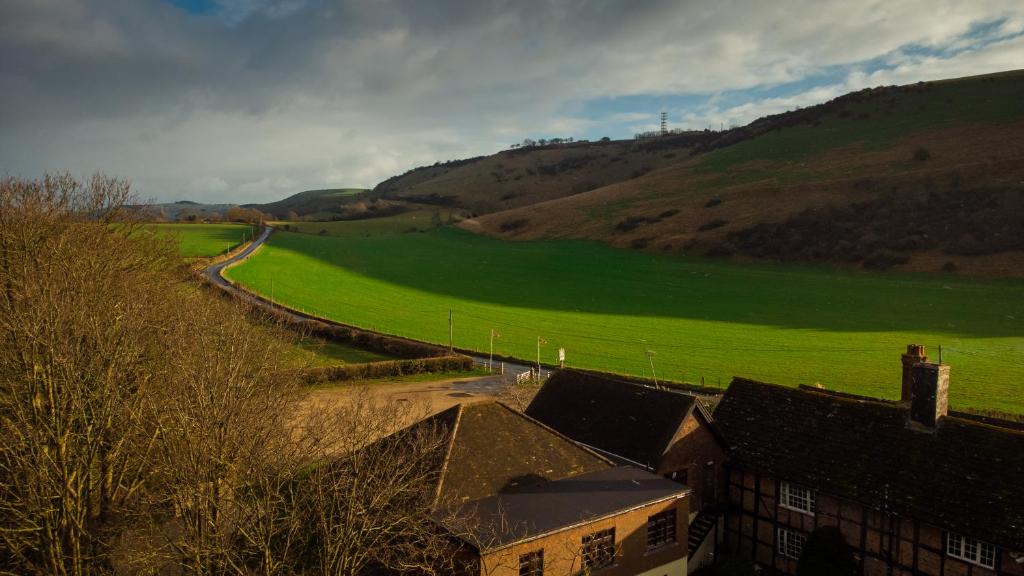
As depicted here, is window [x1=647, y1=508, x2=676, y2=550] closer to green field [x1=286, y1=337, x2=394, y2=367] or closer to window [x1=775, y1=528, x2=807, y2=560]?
window [x1=775, y1=528, x2=807, y2=560]

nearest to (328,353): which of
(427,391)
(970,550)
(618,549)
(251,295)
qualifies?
(427,391)

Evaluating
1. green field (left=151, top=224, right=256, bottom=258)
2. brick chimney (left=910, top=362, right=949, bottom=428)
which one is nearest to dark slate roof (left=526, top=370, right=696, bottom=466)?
brick chimney (left=910, top=362, right=949, bottom=428)

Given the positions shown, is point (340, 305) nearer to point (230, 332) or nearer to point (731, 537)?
point (230, 332)

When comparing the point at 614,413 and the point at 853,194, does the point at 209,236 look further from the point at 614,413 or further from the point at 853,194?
the point at 853,194

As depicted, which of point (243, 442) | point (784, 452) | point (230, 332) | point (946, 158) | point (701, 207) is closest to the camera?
point (243, 442)

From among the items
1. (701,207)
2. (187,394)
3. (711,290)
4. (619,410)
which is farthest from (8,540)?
(701,207)

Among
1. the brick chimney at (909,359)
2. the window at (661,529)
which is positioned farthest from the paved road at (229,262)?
the brick chimney at (909,359)

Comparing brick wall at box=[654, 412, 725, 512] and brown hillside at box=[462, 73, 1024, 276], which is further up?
brown hillside at box=[462, 73, 1024, 276]
